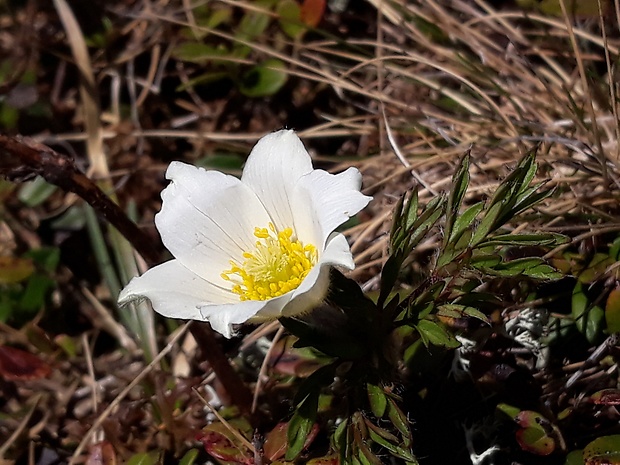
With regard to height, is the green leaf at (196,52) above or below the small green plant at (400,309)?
above

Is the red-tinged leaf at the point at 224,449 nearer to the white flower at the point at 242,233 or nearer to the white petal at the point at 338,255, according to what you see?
the white flower at the point at 242,233

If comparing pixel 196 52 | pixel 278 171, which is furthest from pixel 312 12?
pixel 278 171

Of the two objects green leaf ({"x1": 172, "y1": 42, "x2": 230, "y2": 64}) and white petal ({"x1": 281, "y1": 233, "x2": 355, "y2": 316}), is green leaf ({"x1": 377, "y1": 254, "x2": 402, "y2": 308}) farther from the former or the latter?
green leaf ({"x1": 172, "y1": 42, "x2": 230, "y2": 64})

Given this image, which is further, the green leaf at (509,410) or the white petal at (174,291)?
the green leaf at (509,410)

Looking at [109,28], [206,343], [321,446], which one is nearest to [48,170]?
[206,343]

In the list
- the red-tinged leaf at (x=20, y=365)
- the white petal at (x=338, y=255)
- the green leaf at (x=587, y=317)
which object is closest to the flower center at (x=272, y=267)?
the white petal at (x=338, y=255)

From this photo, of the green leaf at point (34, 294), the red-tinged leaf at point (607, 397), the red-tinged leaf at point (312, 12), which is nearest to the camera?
the red-tinged leaf at point (607, 397)
